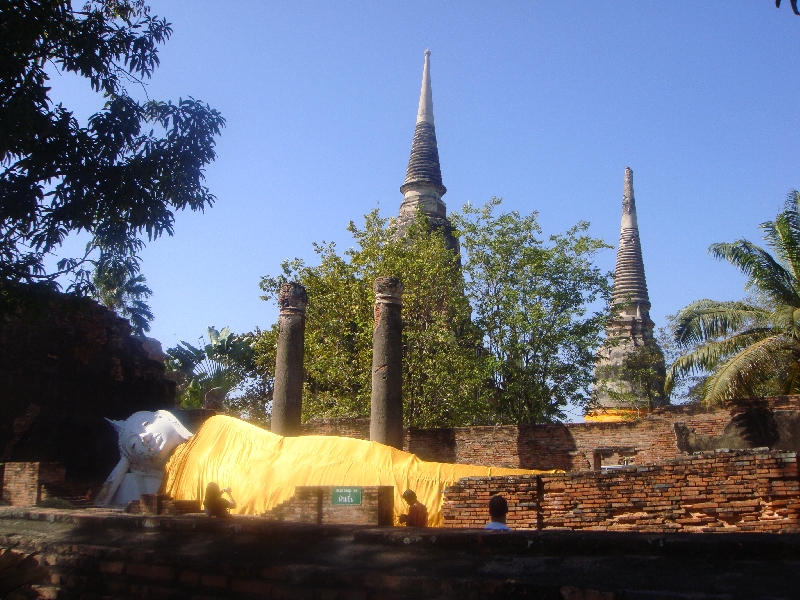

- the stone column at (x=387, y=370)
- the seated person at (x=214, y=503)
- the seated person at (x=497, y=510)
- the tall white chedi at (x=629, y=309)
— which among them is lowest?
the seated person at (x=497, y=510)

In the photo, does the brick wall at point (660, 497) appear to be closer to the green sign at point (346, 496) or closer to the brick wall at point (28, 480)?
the green sign at point (346, 496)

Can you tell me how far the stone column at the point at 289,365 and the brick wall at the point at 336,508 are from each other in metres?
4.64

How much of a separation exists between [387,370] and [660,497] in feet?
21.5

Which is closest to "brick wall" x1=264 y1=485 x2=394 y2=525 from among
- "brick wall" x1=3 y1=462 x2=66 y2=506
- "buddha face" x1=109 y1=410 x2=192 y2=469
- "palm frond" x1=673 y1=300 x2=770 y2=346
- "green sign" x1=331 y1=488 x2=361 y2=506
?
"green sign" x1=331 y1=488 x2=361 y2=506

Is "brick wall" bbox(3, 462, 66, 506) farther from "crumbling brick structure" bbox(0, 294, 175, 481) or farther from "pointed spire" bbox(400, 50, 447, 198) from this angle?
"pointed spire" bbox(400, 50, 447, 198)

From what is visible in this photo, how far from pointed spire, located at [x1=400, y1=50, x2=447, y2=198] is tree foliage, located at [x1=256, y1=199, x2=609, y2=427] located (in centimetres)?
716

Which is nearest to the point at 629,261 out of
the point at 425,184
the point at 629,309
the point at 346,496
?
the point at 629,309

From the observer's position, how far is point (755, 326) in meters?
15.0

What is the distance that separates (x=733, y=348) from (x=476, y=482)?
792 cm

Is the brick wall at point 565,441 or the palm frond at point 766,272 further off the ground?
the palm frond at point 766,272

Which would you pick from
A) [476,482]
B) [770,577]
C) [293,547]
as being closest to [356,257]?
[476,482]

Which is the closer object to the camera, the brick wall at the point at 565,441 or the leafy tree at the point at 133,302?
the brick wall at the point at 565,441

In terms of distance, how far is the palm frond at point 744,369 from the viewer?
44.0 ft

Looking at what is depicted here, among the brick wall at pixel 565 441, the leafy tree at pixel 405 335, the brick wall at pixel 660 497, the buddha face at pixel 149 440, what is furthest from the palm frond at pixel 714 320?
the buddha face at pixel 149 440
